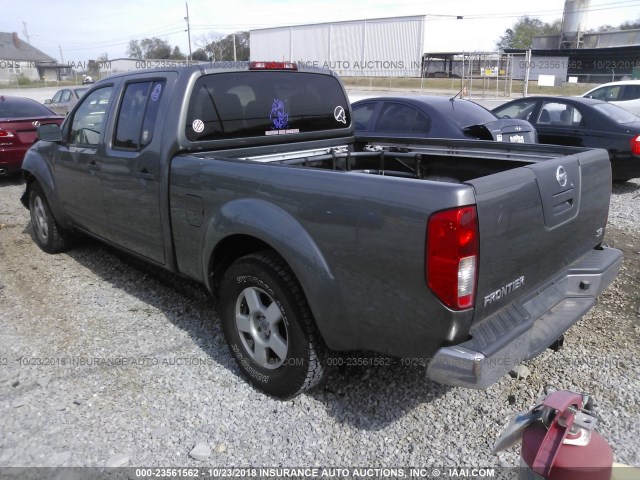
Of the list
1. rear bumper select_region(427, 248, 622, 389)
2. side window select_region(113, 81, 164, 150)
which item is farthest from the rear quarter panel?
side window select_region(113, 81, 164, 150)

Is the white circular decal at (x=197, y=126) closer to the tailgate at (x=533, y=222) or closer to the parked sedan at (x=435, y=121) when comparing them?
the tailgate at (x=533, y=222)

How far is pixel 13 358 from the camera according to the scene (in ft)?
12.4

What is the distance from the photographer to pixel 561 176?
2.86 meters

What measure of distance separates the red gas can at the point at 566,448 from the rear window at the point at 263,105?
112 inches

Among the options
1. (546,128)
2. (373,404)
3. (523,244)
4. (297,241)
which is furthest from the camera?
(546,128)

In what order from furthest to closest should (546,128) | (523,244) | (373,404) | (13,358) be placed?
(546,128)
(13,358)
(373,404)
(523,244)

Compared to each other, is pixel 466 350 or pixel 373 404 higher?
pixel 466 350

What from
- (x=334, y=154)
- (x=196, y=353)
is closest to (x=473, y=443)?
(x=196, y=353)

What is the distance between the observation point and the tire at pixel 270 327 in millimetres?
2934

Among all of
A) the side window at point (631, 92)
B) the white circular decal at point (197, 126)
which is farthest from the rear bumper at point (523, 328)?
the side window at point (631, 92)

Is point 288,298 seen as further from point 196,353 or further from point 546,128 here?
point 546,128

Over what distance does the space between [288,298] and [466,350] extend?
1.00 m

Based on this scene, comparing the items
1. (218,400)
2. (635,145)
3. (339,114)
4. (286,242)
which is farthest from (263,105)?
(635,145)

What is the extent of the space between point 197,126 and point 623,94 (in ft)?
44.7
